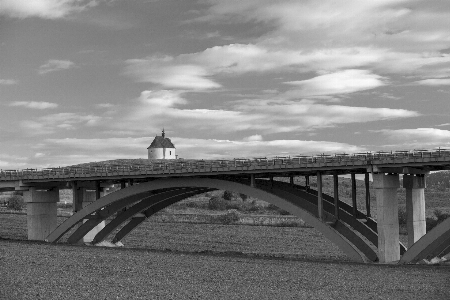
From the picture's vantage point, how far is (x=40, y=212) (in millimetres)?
72125

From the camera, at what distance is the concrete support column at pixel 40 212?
71375mm

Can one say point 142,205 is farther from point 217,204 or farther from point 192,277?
point 217,204

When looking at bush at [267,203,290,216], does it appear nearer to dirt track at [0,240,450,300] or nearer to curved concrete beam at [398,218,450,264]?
dirt track at [0,240,450,300]

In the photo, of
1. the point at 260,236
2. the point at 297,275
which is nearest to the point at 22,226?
the point at 260,236

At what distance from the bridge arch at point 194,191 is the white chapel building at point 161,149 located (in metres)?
69.7

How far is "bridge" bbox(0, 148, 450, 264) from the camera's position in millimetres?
48031

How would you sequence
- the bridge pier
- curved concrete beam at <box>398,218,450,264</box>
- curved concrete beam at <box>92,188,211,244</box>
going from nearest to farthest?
1. curved concrete beam at <box>398,218,450,264</box>
2. curved concrete beam at <box>92,188,211,244</box>
3. the bridge pier

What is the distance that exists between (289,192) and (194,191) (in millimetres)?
16449

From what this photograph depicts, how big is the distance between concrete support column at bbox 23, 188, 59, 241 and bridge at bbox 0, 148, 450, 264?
0.11 meters

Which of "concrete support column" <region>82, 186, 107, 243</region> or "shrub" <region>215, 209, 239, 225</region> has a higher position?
"concrete support column" <region>82, 186, 107, 243</region>

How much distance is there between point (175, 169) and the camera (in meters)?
60.1

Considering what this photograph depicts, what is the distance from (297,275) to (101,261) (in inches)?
641

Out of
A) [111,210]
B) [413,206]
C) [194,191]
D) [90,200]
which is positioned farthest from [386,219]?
[90,200]

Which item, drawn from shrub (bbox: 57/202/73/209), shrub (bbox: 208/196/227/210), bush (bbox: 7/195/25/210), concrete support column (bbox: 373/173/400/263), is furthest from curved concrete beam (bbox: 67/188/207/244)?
bush (bbox: 7/195/25/210)
